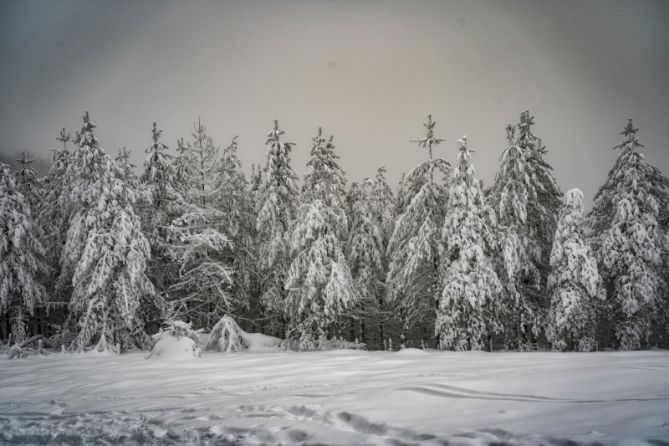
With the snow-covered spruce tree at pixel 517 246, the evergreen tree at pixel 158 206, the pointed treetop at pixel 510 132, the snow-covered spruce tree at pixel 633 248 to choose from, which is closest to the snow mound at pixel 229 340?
the evergreen tree at pixel 158 206

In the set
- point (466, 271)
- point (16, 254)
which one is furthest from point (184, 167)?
point (466, 271)

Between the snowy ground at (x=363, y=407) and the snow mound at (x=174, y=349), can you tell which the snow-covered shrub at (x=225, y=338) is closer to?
the snow mound at (x=174, y=349)

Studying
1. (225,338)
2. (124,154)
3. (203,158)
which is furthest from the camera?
(124,154)

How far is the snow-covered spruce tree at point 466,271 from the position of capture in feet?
62.0

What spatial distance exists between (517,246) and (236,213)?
1634 centimetres

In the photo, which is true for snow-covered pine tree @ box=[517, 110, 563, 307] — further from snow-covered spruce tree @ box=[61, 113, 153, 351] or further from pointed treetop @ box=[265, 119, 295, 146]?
snow-covered spruce tree @ box=[61, 113, 153, 351]

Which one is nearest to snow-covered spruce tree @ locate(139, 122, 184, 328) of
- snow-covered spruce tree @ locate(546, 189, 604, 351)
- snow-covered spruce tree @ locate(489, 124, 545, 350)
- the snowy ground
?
the snowy ground

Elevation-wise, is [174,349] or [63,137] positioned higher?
[63,137]

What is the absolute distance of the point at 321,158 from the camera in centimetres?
2278

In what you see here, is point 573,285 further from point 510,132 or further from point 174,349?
point 174,349

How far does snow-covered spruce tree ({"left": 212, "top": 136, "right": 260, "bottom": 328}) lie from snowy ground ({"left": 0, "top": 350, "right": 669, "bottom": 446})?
A: 1553 centimetres

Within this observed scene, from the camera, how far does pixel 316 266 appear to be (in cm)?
2122

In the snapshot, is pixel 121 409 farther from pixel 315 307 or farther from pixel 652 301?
pixel 652 301

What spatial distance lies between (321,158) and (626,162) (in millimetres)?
15846
